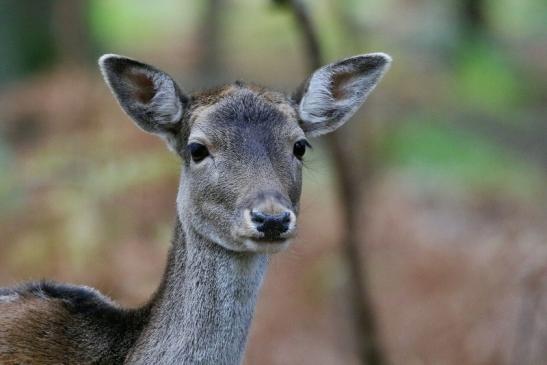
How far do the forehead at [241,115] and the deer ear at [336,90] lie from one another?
0.21m

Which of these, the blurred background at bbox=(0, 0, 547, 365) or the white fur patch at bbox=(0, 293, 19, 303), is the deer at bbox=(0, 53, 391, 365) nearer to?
the white fur patch at bbox=(0, 293, 19, 303)

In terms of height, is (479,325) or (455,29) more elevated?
(479,325)

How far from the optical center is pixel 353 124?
14.0 m

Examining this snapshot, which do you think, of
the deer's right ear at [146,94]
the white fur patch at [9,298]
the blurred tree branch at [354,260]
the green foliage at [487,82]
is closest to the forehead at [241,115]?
the deer's right ear at [146,94]

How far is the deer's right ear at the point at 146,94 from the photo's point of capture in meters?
6.77

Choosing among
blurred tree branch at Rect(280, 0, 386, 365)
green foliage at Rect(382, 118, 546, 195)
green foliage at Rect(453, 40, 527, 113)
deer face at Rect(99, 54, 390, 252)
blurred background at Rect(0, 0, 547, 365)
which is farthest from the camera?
green foliage at Rect(453, 40, 527, 113)

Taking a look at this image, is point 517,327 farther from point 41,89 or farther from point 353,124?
point 41,89

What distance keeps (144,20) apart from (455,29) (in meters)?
8.29

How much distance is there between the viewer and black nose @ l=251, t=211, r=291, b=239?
5.93 meters

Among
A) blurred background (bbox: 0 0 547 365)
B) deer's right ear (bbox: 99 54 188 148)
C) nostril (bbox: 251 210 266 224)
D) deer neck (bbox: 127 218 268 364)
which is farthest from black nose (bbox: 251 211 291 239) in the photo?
deer's right ear (bbox: 99 54 188 148)

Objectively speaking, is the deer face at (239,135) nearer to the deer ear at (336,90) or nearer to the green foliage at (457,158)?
the deer ear at (336,90)

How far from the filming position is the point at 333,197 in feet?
45.8

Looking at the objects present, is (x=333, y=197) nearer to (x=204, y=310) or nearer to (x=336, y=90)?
(x=336, y=90)

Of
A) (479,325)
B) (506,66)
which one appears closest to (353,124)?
(479,325)
